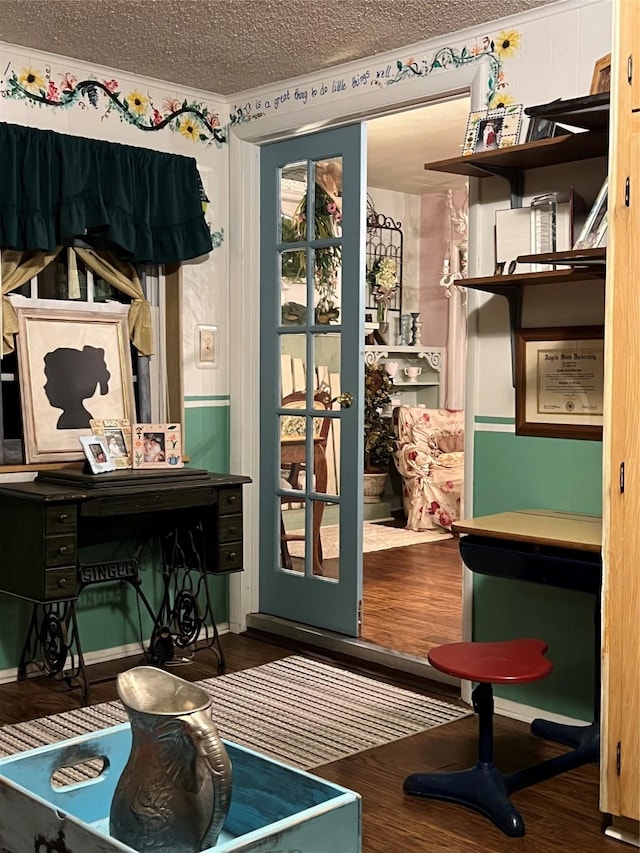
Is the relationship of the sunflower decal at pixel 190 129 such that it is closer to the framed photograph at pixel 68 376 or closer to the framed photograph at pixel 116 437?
the framed photograph at pixel 68 376

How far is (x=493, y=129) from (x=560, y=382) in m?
0.94

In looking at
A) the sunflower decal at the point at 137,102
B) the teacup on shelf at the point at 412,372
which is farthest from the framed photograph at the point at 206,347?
the teacup on shelf at the point at 412,372

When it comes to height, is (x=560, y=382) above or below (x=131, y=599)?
above

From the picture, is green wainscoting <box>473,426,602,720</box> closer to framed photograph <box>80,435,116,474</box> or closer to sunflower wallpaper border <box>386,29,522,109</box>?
sunflower wallpaper border <box>386,29,522,109</box>

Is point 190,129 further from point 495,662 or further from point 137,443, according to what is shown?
point 495,662

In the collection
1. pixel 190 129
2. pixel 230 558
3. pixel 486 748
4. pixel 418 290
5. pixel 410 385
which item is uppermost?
pixel 190 129

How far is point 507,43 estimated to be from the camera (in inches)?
148

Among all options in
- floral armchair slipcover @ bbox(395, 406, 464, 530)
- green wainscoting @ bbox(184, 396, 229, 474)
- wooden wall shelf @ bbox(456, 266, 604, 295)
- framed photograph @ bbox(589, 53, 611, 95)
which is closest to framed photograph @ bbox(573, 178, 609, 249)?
wooden wall shelf @ bbox(456, 266, 604, 295)

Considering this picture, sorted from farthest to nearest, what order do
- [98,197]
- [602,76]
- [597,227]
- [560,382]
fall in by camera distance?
1. [98,197]
2. [560,382]
3. [602,76]
4. [597,227]

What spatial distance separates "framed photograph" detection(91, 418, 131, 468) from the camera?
430 centimetres

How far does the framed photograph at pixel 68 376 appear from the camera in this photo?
420 centimetres

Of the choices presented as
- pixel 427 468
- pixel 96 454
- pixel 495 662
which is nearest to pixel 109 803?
pixel 495 662

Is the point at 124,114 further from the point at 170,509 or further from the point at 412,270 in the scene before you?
the point at 412,270

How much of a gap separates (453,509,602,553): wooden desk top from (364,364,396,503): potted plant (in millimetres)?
4323
